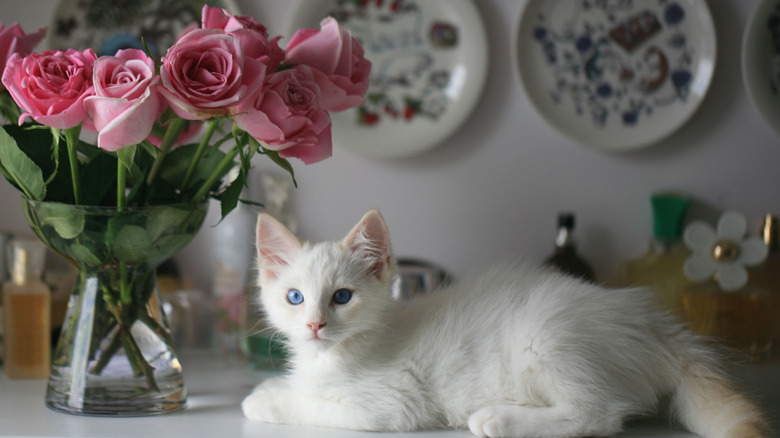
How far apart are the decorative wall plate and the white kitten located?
68 centimetres

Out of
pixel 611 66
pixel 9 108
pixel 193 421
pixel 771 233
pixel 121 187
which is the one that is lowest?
pixel 193 421

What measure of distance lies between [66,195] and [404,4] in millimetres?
797

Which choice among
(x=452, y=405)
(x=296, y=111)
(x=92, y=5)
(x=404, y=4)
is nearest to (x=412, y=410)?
(x=452, y=405)

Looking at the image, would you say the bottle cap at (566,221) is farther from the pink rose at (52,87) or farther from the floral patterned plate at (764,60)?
the pink rose at (52,87)

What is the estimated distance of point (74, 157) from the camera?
3.03 ft

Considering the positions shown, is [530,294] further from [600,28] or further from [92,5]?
[92,5]

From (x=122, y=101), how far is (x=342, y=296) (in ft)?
1.21

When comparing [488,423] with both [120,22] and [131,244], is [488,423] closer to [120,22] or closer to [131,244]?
[131,244]

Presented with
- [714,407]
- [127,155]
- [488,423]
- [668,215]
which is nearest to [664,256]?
[668,215]

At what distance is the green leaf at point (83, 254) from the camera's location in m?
0.96

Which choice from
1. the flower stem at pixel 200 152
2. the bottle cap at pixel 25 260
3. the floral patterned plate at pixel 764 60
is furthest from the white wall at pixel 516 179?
the flower stem at pixel 200 152

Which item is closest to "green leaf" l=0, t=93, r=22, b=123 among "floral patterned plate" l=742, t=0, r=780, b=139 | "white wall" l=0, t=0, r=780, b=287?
"white wall" l=0, t=0, r=780, b=287

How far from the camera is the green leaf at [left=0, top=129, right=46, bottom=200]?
3.00 feet

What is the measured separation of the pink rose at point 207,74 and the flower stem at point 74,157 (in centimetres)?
14
